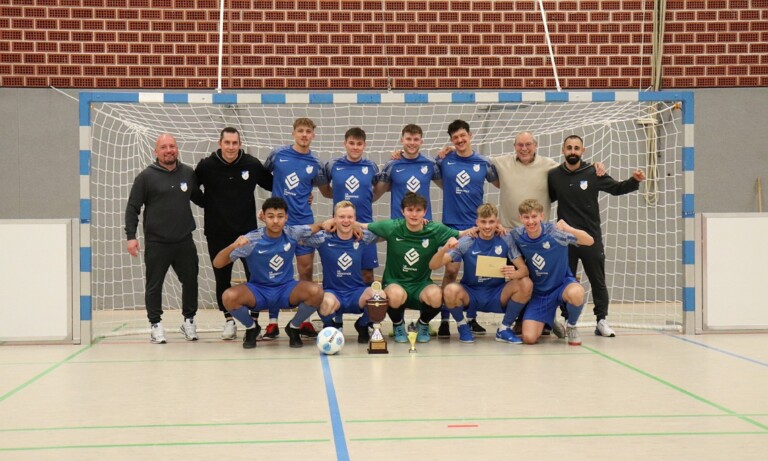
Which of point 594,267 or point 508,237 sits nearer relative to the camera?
point 508,237

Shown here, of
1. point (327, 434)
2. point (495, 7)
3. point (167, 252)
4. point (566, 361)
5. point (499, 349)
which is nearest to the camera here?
point (327, 434)

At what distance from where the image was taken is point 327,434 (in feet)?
13.2

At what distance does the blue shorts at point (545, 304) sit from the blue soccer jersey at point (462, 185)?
944mm

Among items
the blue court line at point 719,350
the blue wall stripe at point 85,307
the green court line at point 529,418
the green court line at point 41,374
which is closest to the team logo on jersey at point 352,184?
the blue wall stripe at point 85,307

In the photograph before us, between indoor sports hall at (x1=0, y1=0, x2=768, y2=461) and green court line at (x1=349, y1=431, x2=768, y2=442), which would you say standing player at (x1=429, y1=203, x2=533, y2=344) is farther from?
green court line at (x1=349, y1=431, x2=768, y2=442)

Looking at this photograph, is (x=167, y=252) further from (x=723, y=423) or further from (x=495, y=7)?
(x=495, y=7)

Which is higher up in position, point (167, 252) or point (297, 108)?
point (297, 108)

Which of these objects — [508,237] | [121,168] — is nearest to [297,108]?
[121,168]

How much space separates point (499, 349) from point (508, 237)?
0.94 metres

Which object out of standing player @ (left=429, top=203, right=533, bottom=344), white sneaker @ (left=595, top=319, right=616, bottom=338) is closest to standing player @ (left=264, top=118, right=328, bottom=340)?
standing player @ (left=429, top=203, right=533, bottom=344)

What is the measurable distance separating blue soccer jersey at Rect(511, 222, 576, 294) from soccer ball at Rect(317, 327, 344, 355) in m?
1.71

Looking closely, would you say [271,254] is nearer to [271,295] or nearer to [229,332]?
[271,295]

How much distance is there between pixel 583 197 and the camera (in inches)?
293

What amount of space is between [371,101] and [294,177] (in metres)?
0.96
